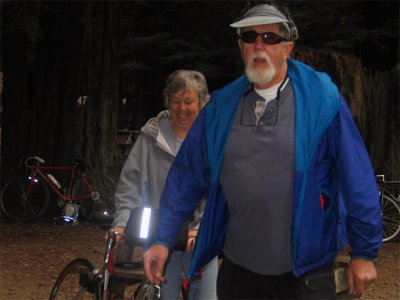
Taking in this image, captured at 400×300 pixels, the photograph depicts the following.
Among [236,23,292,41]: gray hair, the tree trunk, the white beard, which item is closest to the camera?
the white beard

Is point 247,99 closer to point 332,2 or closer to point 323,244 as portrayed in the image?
point 323,244

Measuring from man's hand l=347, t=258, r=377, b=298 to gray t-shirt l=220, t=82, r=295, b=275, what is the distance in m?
0.24

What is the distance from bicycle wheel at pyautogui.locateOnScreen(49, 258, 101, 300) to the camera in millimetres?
4109

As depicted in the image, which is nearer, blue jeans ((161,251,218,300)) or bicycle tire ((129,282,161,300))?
bicycle tire ((129,282,161,300))

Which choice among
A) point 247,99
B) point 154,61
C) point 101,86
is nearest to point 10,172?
point 101,86

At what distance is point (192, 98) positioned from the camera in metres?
3.65

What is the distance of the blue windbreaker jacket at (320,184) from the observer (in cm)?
252

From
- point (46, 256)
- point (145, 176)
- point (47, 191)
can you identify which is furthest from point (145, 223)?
point (47, 191)

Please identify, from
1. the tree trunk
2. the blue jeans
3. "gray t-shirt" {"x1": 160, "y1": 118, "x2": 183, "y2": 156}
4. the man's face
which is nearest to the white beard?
the man's face

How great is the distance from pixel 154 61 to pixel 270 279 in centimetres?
1563

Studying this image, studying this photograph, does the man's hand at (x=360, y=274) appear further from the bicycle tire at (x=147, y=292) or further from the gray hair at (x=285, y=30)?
the bicycle tire at (x=147, y=292)

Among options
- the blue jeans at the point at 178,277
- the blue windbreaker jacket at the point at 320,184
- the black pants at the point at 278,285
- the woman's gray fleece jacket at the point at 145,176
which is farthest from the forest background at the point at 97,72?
the black pants at the point at 278,285

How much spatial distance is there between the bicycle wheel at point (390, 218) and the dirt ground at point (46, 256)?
0.16 m

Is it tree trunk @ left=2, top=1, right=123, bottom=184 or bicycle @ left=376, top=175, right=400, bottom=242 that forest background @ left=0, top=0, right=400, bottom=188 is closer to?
tree trunk @ left=2, top=1, right=123, bottom=184
